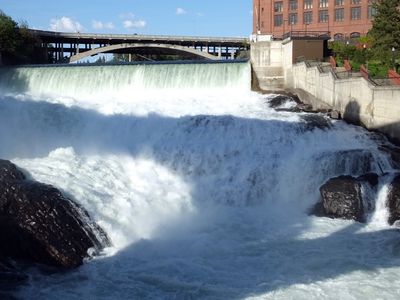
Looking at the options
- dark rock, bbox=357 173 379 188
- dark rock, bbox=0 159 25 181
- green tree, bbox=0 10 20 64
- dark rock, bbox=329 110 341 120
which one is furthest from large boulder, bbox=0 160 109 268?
green tree, bbox=0 10 20 64

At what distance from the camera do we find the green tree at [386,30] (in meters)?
26.1

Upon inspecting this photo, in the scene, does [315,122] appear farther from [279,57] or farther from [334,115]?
[279,57]

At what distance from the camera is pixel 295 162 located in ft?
57.9

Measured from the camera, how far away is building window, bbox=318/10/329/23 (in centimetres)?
7000

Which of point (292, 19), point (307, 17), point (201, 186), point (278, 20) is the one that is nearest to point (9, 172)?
point (201, 186)

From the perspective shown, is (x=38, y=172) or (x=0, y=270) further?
(x=38, y=172)

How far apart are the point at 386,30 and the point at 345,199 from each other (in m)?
14.3

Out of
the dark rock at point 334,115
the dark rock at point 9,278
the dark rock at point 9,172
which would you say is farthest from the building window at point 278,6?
the dark rock at point 9,278

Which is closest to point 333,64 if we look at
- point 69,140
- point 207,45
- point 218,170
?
point 218,170

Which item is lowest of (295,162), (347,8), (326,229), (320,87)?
(326,229)

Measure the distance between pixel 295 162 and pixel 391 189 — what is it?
3352 mm

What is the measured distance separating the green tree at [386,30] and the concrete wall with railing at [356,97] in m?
3.96

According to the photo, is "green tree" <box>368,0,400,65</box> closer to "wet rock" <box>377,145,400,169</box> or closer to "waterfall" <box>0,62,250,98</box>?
"waterfall" <box>0,62,250,98</box>

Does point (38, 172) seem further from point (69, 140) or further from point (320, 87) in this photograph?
point (320, 87)
